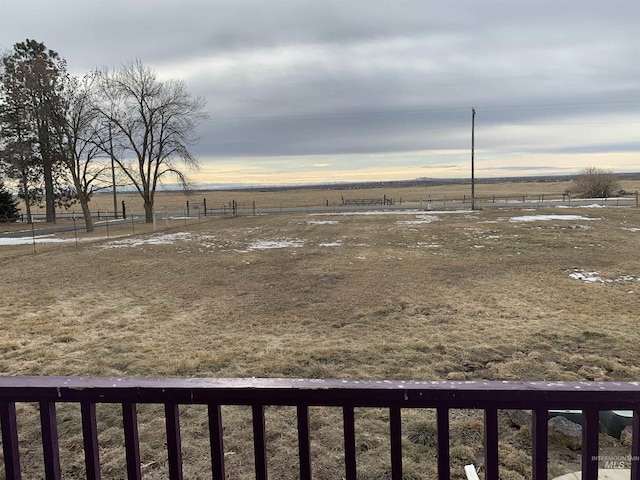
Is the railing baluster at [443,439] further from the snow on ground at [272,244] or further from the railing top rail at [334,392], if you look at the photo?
the snow on ground at [272,244]

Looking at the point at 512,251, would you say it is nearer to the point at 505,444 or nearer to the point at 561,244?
the point at 561,244

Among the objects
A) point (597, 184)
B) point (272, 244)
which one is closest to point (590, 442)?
point (272, 244)

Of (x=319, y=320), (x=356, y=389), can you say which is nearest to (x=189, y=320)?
(x=319, y=320)

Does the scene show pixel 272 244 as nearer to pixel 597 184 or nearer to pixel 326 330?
pixel 326 330

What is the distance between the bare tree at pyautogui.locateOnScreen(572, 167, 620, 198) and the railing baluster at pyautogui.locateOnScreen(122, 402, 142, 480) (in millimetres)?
55910

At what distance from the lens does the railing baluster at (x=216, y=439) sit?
1.81 metres

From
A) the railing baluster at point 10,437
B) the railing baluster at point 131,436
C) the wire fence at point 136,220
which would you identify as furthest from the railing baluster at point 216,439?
the wire fence at point 136,220

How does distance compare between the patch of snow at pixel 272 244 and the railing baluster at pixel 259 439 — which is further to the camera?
the patch of snow at pixel 272 244

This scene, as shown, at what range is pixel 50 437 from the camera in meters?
1.85

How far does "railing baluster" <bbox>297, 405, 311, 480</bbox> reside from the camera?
176 cm

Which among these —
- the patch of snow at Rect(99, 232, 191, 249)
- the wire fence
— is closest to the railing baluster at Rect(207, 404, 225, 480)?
the patch of snow at Rect(99, 232, 191, 249)

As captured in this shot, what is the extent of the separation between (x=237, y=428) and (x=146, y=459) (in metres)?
0.73

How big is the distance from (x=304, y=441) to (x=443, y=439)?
526mm

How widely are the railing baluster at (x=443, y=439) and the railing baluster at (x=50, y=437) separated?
1.46 meters
